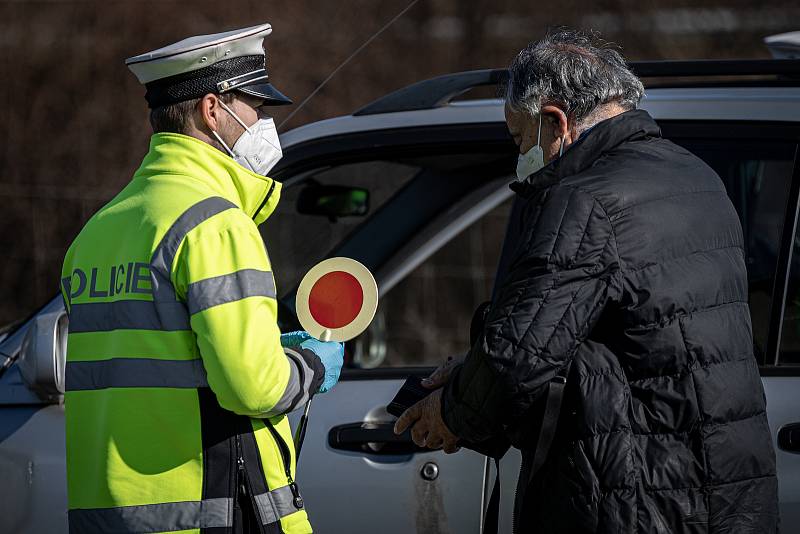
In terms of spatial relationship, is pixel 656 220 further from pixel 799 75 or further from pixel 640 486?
pixel 799 75

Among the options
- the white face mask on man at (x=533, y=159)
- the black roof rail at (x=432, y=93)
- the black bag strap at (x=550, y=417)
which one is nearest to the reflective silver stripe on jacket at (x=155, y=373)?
the black bag strap at (x=550, y=417)

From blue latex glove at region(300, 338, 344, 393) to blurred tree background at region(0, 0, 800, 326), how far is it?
5387mm

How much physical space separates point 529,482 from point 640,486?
0.21 meters

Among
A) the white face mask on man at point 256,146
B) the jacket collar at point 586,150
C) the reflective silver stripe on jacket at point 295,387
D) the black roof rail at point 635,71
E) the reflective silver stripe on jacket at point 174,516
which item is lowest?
the reflective silver stripe on jacket at point 174,516

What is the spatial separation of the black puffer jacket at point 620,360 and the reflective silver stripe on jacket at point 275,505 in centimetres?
34

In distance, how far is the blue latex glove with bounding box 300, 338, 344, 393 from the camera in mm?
2271

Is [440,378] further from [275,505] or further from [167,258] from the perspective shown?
[167,258]

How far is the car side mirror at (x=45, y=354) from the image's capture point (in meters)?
2.69

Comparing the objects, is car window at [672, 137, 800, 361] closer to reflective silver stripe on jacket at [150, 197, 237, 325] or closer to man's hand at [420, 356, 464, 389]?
man's hand at [420, 356, 464, 389]

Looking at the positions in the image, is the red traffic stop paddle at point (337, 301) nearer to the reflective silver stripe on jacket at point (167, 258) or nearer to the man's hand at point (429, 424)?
the man's hand at point (429, 424)

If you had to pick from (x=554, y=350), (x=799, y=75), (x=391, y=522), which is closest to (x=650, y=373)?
(x=554, y=350)

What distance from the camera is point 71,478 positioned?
2168 mm

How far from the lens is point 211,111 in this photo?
2238 mm

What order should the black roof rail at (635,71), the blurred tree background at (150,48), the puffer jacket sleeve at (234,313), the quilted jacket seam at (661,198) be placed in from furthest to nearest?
the blurred tree background at (150,48) → the black roof rail at (635,71) → the quilted jacket seam at (661,198) → the puffer jacket sleeve at (234,313)
